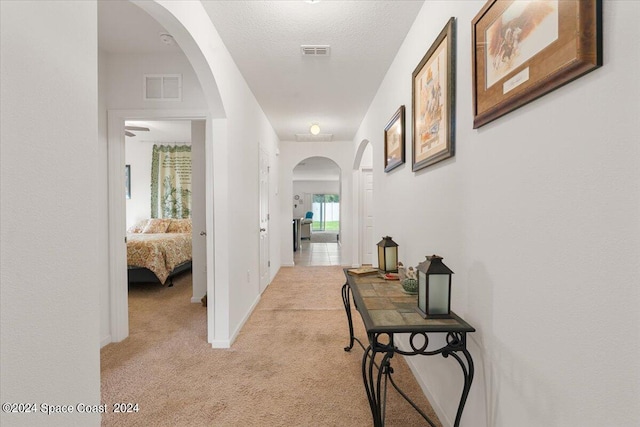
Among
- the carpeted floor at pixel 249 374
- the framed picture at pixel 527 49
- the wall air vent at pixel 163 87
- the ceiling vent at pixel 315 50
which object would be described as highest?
the ceiling vent at pixel 315 50

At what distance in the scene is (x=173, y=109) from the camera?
294 cm

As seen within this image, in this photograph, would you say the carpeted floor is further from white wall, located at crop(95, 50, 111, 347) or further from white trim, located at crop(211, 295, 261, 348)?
white wall, located at crop(95, 50, 111, 347)

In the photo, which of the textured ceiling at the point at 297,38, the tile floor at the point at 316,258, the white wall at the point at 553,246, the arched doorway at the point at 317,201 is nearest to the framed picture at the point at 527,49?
the white wall at the point at 553,246

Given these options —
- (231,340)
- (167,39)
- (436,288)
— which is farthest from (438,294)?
(167,39)

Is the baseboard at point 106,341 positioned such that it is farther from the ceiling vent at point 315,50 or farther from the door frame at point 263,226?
the ceiling vent at point 315,50

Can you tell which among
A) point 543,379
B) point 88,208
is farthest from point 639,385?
point 88,208

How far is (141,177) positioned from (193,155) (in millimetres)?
3512

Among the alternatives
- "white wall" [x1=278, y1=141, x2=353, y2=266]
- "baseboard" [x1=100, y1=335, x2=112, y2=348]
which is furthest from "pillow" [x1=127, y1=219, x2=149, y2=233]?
"baseboard" [x1=100, y1=335, x2=112, y2=348]

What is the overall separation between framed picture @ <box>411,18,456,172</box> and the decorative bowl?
707 millimetres

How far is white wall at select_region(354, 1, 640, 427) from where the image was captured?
69 centimetres

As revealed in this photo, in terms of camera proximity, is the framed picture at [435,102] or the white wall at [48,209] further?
the framed picture at [435,102]

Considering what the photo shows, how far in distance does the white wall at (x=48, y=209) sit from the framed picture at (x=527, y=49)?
145cm

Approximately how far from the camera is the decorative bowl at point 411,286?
1728mm

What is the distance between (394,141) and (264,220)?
2.43m
